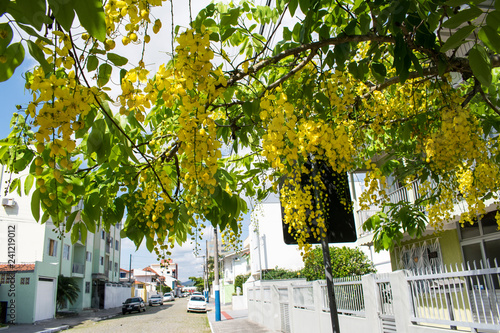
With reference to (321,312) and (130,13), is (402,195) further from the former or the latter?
(130,13)

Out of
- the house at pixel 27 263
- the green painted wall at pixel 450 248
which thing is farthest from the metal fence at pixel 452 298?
the house at pixel 27 263

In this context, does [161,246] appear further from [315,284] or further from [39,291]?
[39,291]

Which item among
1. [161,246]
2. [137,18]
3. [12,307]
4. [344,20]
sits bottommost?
[12,307]

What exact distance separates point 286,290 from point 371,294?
15.5 ft

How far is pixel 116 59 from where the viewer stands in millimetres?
1448

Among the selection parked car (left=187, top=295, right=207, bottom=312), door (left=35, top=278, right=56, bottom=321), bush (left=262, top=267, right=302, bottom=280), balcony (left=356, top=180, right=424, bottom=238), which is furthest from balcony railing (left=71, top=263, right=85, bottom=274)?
balcony (left=356, top=180, right=424, bottom=238)

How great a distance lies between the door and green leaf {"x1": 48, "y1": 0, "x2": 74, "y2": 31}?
20208 millimetres

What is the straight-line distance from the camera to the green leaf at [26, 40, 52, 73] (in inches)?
49.2

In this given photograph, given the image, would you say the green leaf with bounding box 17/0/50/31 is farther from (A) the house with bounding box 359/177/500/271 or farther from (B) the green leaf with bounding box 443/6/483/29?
(A) the house with bounding box 359/177/500/271

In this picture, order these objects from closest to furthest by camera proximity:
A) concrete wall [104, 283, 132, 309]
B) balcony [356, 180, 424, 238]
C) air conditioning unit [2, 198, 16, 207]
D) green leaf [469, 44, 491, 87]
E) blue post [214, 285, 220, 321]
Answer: green leaf [469, 44, 491, 87] → balcony [356, 180, 424, 238] → blue post [214, 285, 220, 321] → air conditioning unit [2, 198, 16, 207] → concrete wall [104, 283, 132, 309]

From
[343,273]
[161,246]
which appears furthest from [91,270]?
[161,246]

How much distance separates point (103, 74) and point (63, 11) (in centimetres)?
50

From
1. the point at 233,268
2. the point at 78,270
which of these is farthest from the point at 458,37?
the point at 233,268

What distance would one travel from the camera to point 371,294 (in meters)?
5.20
